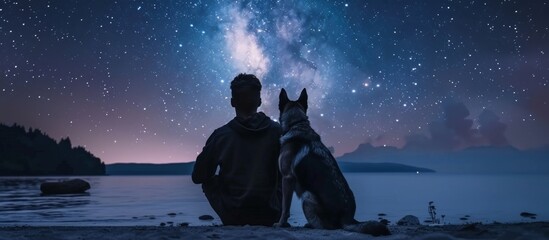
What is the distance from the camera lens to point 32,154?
18425 cm

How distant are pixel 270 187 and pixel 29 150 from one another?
203081 millimetres

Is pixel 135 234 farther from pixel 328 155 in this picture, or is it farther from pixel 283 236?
pixel 328 155

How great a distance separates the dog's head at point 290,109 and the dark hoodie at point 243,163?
0.39m

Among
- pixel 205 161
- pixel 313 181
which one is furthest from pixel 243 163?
pixel 313 181

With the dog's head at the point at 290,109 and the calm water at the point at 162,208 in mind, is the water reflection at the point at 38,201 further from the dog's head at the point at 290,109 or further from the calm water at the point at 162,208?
the dog's head at the point at 290,109

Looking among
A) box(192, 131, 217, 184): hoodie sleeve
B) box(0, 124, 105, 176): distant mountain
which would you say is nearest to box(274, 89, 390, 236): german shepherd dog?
box(192, 131, 217, 184): hoodie sleeve

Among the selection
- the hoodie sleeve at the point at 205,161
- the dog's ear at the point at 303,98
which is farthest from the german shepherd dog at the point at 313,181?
the hoodie sleeve at the point at 205,161

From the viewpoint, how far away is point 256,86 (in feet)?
24.9

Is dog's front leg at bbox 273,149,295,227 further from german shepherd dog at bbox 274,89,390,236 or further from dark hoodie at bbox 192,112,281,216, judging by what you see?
dark hoodie at bbox 192,112,281,216

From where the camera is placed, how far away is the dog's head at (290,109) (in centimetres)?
780

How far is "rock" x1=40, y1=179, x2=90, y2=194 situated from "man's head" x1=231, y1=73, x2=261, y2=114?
4996cm

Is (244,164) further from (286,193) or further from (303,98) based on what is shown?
(303,98)

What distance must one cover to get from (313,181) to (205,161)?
72.8 inches

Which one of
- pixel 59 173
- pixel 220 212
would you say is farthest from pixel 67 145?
pixel 220 212
